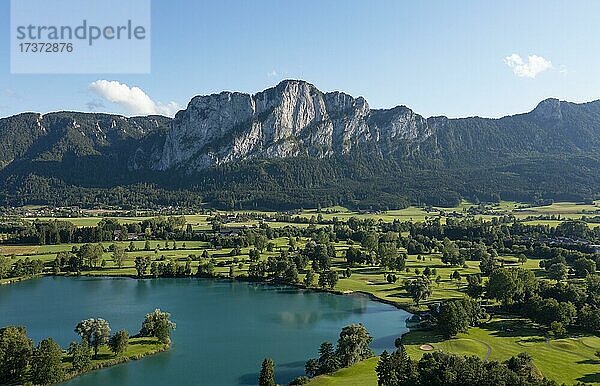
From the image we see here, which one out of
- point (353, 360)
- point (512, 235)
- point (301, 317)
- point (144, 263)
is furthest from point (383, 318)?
point (512, 235)

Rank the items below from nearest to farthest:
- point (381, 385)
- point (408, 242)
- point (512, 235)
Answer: point (381, 385)
point (408, 242)
point (512, 235)

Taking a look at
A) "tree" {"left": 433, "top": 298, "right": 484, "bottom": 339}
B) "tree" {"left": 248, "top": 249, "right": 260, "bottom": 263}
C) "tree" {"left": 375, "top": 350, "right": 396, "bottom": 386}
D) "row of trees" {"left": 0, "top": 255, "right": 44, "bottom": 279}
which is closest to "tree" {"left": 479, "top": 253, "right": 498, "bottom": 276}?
"tree" {"left": 433, "top": 298, "right": 484, "bottom": 339}

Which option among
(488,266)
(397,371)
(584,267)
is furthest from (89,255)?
(584,267)

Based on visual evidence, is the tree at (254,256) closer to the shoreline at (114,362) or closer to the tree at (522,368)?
the shoreline at (114,362)

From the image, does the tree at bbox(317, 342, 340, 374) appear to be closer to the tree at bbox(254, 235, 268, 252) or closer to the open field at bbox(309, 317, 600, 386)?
the open field at bbox(309, 317, 600, 386)

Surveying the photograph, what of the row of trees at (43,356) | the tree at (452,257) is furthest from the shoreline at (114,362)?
the tree at (452,257)

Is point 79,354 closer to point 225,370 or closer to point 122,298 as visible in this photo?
point 225,370

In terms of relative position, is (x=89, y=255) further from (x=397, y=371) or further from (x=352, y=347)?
(x=397, y=371)
